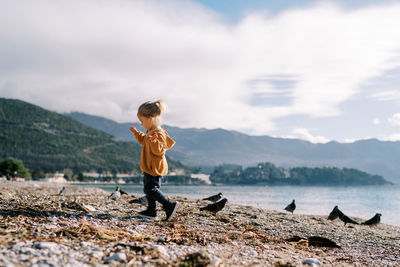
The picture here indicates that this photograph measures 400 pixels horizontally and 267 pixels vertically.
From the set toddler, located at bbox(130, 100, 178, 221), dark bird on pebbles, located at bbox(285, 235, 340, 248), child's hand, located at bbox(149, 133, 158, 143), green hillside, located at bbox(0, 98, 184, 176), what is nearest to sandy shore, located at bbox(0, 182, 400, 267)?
dark bird on pebbles, located at bbox(285, 235, 340, 248)

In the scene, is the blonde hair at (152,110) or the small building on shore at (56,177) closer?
the blonde hair at (152,110)

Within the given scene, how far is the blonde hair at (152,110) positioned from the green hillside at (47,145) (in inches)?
6288

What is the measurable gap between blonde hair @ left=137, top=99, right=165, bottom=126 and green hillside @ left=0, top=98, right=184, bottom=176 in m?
160

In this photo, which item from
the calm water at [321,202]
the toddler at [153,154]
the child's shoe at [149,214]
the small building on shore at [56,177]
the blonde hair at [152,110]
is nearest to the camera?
the toddler at [153,154]

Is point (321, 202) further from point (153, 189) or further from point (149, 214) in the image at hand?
point (153, 189)

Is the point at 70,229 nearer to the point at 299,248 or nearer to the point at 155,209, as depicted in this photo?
the point at 155,209

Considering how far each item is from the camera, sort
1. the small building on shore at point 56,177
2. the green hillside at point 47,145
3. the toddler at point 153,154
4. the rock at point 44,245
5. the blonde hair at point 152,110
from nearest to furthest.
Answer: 1. the rock at point 44,245
2. the toddler at point 153,154
3. the blonde hair at point 152,110
4. the small building on shore at point 56,177
5. the green hillside at point 47,145

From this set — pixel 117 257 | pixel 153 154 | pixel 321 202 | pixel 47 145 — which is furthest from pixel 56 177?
pixel 117 257

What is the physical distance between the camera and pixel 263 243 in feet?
22.8

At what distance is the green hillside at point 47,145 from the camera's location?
15562 cm

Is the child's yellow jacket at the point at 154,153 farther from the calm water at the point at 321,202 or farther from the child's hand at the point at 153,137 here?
the calm water at the point at 321,202

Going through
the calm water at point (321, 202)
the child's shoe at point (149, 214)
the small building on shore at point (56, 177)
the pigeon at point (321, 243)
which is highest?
the child's shoe at point (149, 214)

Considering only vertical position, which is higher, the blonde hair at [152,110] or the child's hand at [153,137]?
the blonde hair at [152,110]

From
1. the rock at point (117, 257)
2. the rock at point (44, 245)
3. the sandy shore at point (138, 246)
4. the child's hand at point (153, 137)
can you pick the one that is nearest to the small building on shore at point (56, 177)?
the sandy shore at point (138, 246)
